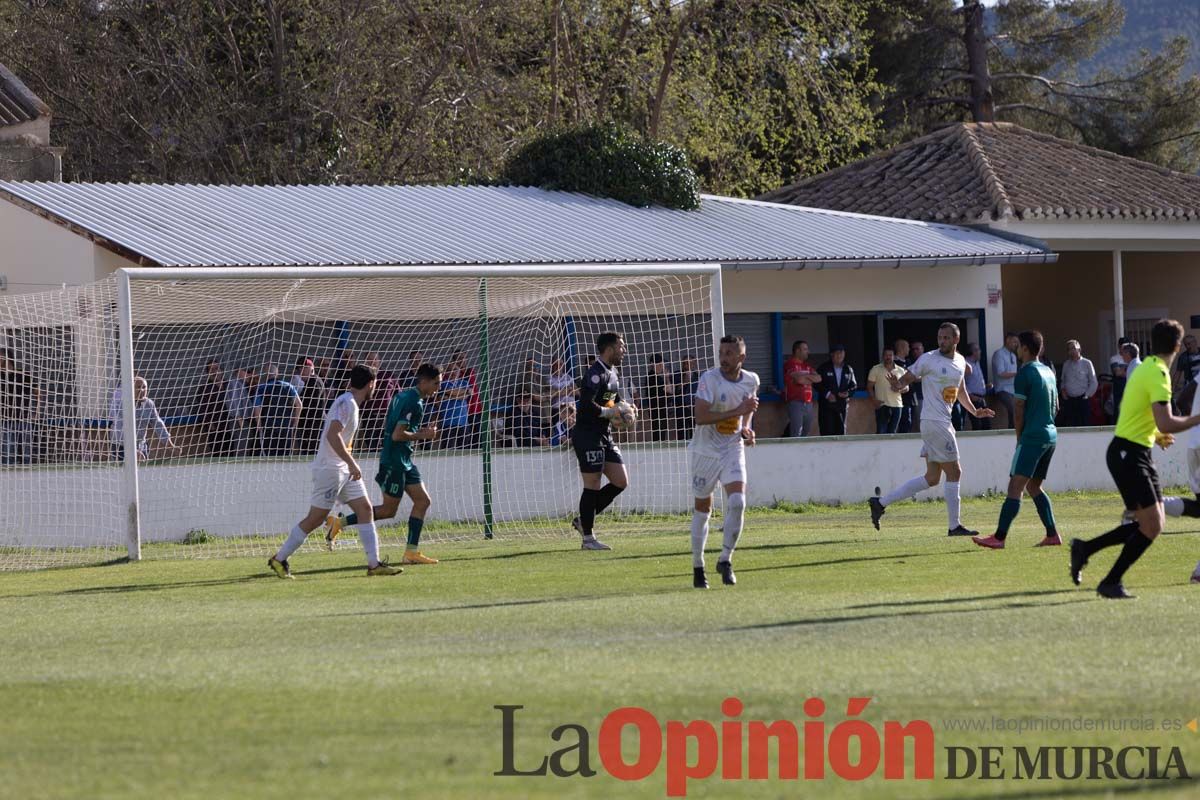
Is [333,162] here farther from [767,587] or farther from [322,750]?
[322,750]

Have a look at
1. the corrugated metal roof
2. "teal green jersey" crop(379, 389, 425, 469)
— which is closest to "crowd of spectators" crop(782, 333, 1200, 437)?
the corrugated metal roof

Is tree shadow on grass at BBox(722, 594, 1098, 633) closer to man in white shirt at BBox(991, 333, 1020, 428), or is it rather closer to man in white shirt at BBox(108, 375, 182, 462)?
man in white shirt at BBox(108, 375, 182, 462)

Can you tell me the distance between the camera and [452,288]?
20578 millimetres

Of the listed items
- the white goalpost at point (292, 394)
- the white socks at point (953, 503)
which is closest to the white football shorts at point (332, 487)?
the white goalpost at point (292, 394)

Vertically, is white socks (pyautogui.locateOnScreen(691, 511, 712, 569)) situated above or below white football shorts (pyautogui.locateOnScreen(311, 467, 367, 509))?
below

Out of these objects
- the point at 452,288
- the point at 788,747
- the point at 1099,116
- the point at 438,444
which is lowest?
the point at 788,747

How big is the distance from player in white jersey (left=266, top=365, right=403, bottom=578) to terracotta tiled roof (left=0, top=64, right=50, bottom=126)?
16.6 m

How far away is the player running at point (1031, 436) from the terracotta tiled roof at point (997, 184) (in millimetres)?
13680

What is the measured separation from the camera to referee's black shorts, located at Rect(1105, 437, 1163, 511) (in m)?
10.5

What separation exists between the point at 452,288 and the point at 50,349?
16.0 feet

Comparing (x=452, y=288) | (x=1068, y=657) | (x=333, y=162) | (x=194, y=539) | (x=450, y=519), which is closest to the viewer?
(x=1068, y=657)

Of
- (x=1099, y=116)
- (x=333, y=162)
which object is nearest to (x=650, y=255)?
(x=333, y=162)

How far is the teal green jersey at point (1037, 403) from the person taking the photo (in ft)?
48.2

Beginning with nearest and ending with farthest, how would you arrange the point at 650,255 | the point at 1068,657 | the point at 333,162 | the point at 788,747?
the point at 788,747
the point at 1068,657
the point at 650,255
the point at 333,162
